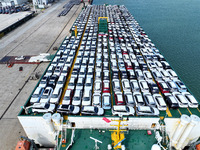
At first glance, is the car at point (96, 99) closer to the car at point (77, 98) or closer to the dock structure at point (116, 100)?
the dock structure at point (116, 100)

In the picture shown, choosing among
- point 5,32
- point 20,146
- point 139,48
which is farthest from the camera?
point 5,32

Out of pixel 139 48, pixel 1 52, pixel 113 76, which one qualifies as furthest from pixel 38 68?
pixel 139 48

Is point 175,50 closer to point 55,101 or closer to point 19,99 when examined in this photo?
point 55,101

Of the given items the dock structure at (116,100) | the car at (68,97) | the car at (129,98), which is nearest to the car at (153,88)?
the dock structure at (116,100)

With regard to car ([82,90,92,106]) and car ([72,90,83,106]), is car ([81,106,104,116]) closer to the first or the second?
car ([82,90,92,106])

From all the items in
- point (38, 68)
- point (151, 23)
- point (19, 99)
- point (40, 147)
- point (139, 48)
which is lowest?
point (40, 147)

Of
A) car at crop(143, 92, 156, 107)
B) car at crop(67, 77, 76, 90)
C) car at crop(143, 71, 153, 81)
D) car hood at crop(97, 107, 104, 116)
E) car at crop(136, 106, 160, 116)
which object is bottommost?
car hood at crop(97, 107, 104, 116)

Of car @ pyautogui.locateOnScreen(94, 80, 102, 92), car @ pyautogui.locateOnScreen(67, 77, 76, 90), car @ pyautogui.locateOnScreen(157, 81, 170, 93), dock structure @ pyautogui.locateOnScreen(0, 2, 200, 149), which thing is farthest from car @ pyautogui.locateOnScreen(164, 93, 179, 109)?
car @ pyautogui.locateOnScreen(67, 77, 76, 90)

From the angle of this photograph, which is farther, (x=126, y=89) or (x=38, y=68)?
(x=38, y=68)
